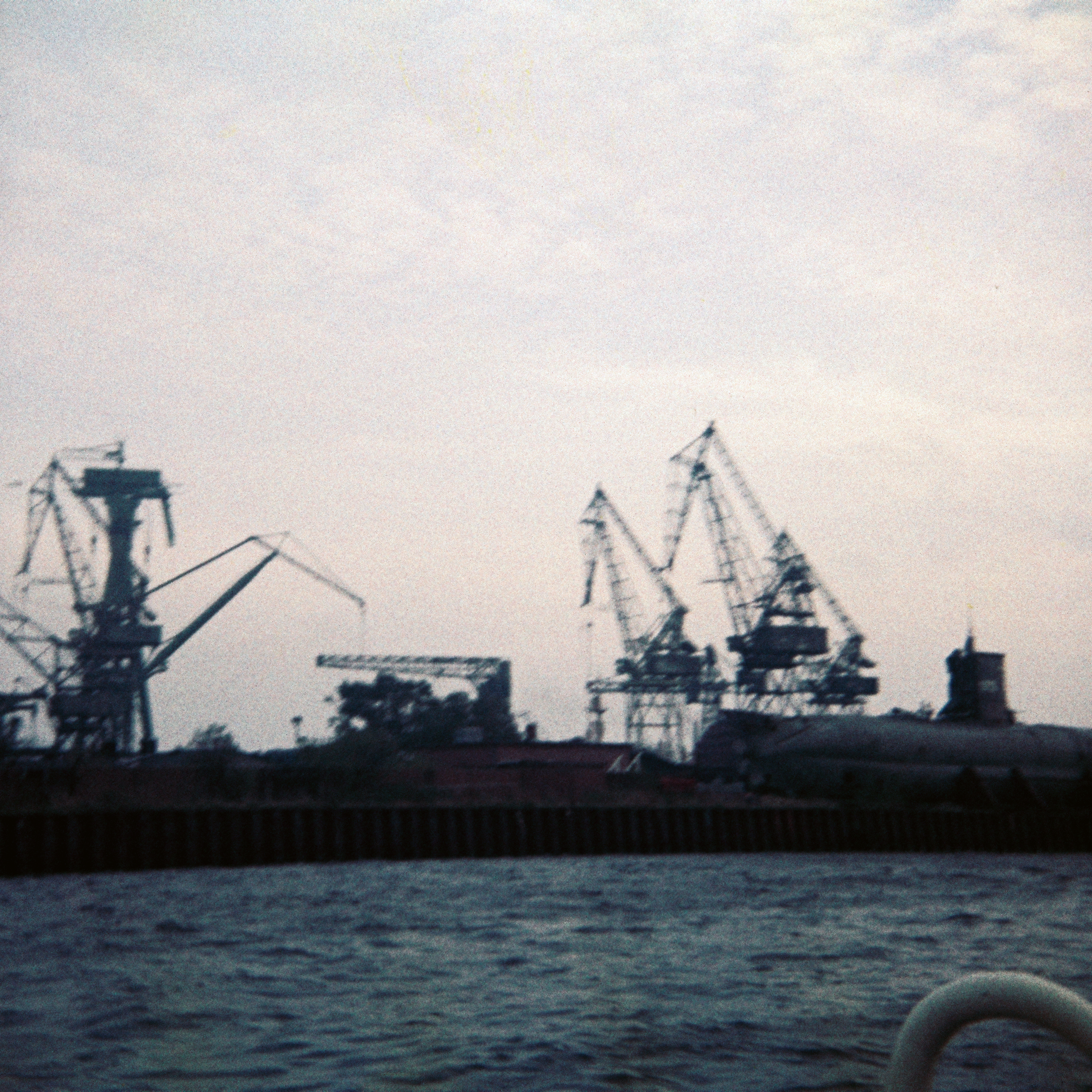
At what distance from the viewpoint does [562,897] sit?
29.2m

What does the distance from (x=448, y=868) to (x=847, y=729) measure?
95.3 ft

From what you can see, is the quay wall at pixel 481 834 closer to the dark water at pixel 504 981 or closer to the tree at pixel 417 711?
the dark water at pixel 504 981

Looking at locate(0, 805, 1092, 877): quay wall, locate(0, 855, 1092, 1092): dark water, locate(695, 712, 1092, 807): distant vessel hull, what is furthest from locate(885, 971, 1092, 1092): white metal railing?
locate(695, 712, 1092, 807): distant vessel hull

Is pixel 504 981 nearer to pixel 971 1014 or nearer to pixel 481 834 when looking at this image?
pixel 971 1014

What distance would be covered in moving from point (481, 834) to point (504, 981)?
88.5 ft

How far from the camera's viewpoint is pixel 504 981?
1767 centimetres

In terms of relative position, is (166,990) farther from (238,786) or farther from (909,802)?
(909,802)

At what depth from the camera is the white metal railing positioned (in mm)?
3328

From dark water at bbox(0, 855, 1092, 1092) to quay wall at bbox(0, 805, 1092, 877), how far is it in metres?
2.64

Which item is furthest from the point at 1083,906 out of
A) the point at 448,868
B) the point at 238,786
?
the point at 238,786

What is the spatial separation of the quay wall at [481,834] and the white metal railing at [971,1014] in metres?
36.0

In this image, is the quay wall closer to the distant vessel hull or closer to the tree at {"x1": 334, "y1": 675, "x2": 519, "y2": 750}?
the distant vessel hull

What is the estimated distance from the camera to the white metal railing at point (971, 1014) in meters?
3.33

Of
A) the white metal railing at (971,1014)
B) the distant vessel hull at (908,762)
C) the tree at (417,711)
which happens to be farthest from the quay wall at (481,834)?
the tree at (417,711)
